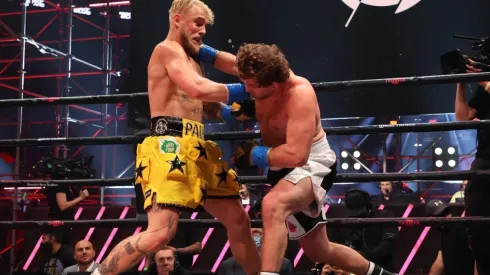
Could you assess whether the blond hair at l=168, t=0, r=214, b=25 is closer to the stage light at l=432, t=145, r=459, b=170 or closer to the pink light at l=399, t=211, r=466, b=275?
the pink light at l=399, t=211, r=466, b=275

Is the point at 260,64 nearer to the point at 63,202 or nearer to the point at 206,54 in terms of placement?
the point at 206,54

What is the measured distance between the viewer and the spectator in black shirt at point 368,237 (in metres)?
4.00

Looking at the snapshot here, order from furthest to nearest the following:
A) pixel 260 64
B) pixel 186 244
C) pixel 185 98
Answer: pixel 186 244 < pixel 185 98 < pixel 260 64

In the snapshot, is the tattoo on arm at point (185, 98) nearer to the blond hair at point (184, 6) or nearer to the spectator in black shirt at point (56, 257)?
the blond hair at point (184, 6)

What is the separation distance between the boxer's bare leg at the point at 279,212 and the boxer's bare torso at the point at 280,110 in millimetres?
232

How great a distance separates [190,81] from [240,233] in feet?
2.51

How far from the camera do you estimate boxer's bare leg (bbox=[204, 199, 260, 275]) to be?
3.08 metres

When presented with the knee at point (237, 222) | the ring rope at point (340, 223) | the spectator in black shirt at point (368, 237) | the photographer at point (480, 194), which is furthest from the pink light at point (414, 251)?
the knee at point (237, 222)

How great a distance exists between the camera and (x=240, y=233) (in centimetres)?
308

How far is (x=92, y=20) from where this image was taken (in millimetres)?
12023

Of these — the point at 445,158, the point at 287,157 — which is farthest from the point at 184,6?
the point at 445,158

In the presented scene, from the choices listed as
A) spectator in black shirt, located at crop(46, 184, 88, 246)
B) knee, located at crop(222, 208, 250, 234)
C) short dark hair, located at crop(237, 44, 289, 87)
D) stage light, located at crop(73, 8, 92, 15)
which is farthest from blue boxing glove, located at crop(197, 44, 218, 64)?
stage light, located at crop(73, 8, 92, 15)

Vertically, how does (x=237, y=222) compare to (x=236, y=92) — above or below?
below

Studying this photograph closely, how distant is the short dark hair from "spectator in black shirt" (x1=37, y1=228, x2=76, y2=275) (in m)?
3.22
